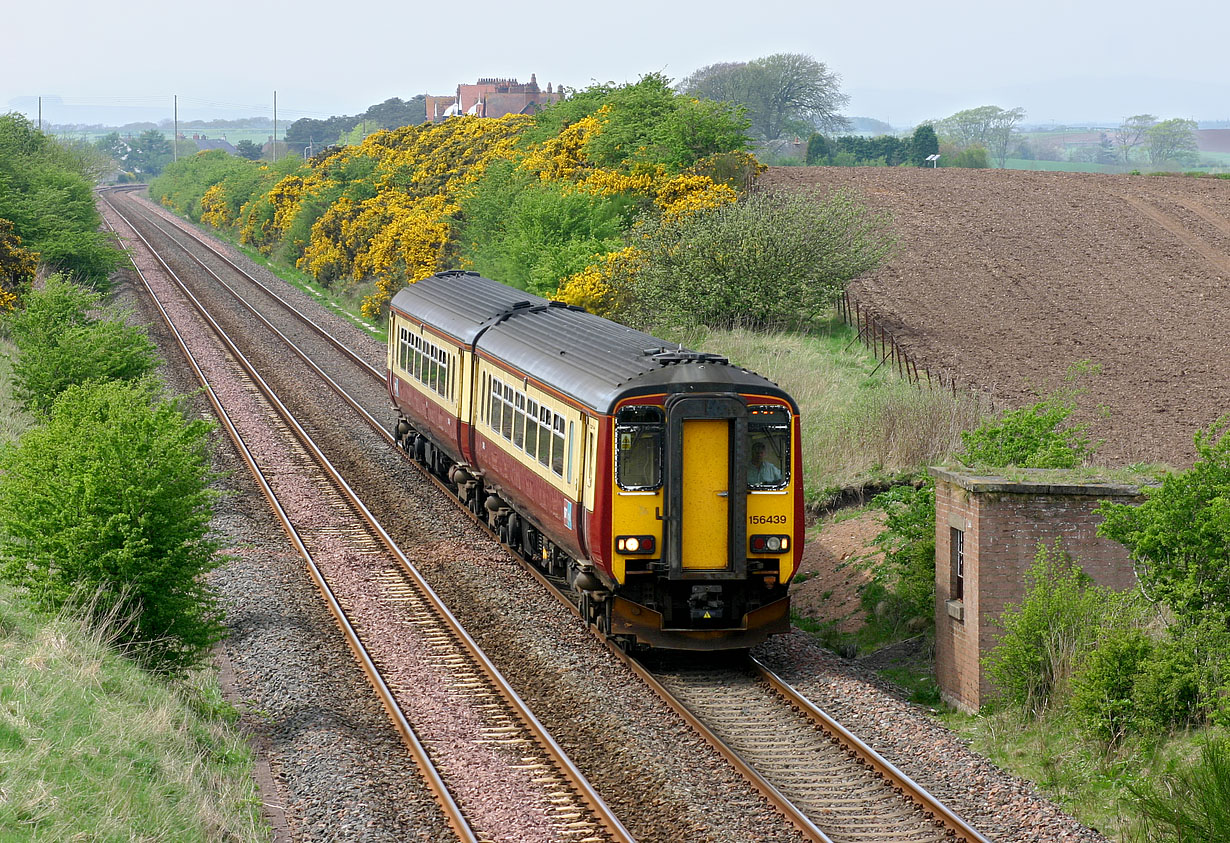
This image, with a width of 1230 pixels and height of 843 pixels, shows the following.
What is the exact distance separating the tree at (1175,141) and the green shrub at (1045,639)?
12653 cm

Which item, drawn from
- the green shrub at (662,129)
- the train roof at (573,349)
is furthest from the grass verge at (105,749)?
the green shrub at (662,129)

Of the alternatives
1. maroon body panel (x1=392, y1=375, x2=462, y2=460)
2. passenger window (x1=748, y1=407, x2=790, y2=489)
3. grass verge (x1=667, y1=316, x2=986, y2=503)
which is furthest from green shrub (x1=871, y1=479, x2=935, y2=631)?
maroon body panel (x1=392, y1=375, x2=462, y2=460)

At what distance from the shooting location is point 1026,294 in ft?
123

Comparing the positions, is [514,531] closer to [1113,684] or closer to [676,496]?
[676,496]

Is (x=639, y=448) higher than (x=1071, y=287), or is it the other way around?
(x=1071, y=287)

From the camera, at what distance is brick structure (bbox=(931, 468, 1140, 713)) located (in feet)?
40.0

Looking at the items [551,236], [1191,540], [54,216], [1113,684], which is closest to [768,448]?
[1113,684]

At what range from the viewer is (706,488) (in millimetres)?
13539

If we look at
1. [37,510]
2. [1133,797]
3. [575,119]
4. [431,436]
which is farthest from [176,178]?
[1133,797]

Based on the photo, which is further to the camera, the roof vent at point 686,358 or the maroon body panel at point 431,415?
the maroon body panel at point 431,415

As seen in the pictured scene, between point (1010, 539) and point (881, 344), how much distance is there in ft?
60.5

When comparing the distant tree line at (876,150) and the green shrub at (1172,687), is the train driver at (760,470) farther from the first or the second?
the distant tree line at (876,150)

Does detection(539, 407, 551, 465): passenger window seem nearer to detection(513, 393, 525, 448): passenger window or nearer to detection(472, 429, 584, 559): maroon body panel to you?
detection(472, 429, 584, 559): maroon body panel

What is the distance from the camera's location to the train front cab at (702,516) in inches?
528
